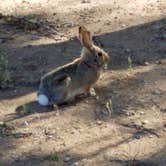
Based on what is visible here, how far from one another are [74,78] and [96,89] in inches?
14.2

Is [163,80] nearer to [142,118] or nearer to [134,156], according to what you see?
[142,118]

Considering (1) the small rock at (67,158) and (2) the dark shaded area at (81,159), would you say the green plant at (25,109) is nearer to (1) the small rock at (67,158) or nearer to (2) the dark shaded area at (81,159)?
(2) the dark shaded area at (81,159)

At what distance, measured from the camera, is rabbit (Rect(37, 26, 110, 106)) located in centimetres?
617

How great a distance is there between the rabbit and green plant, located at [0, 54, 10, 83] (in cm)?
65

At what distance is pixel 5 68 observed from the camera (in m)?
7.18

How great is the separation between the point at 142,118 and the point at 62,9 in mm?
3389

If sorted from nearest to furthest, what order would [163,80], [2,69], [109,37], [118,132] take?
[118,132] < [163,80] < [2,69] < [109,37]

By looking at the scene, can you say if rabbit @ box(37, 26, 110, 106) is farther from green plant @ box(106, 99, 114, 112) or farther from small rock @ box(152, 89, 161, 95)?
small rock @ box(152, 89, 161, 95)

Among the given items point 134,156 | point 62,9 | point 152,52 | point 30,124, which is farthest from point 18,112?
point 62,9

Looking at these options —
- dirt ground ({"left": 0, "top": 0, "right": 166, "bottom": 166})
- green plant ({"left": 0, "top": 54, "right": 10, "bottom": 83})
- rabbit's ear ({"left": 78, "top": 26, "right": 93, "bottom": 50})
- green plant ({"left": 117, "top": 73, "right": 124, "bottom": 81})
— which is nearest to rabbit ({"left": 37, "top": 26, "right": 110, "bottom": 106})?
rabbit's ear ({"left": 78, "top": 26, "right": 93, "bottom": 50})

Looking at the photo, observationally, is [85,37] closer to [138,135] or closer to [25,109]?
[25,109]

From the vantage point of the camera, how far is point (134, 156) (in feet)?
17.3

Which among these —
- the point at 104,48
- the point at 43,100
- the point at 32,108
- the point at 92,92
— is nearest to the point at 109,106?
the point at 92,92

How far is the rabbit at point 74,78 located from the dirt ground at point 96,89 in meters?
0.11
